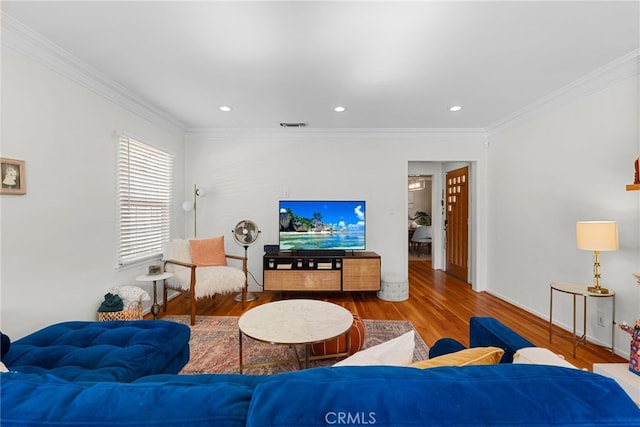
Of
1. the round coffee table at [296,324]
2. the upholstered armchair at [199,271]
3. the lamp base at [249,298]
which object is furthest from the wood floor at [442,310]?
the round coffee table at [296,324]

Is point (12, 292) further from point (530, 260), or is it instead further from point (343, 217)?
point (530, 260)

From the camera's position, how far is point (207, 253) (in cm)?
359

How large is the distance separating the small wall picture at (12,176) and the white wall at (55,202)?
0.17 ft

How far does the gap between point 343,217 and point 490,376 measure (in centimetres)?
341

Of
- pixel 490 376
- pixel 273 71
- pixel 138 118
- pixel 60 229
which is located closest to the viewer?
pixel 490 376

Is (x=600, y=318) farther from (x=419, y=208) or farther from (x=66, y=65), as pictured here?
(x=419, y=208)

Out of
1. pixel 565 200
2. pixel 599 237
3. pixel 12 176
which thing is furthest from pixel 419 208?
pixel 12 176

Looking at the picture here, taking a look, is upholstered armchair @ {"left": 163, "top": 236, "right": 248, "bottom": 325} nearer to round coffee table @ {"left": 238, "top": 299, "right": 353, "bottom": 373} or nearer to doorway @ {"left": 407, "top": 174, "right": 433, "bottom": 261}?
round coffee table @ {"left": 238, "top": 299, "right": 353, "bottom": 373}

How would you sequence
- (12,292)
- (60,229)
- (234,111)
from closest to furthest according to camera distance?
1. (12,292)
2. (60,229)
3. (234,111)

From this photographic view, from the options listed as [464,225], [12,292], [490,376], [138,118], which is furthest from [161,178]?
[464,225]

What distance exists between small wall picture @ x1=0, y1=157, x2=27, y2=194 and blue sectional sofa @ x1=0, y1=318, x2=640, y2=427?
187 cm

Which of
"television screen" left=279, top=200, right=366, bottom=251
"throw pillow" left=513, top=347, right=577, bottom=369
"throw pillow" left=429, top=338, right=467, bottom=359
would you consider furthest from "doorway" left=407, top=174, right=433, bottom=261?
"throw pillow" left=513, top=347, right=577, bottom=369

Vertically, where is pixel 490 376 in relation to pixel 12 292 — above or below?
above

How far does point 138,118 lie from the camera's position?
3191 millimetres
